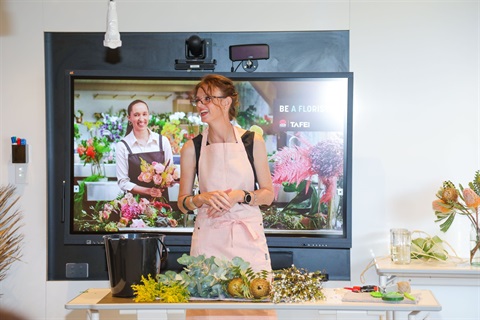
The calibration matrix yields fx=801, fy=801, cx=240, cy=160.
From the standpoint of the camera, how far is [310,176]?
510cm

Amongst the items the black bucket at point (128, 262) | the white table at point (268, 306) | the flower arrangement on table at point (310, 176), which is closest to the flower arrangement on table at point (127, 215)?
the flower arrangement on table at point (310, 176)

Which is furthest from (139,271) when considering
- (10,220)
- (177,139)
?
(10,220)

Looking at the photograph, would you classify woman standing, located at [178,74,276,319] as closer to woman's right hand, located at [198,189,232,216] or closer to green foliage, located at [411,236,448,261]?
woman's right hand, located at [198,189,232,216]

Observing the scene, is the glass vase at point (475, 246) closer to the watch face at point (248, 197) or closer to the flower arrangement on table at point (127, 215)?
the watch face at point (248, 197)

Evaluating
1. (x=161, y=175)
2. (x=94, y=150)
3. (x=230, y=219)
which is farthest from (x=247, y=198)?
(x=94, y=150)

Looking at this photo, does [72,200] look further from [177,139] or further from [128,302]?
[128,302]

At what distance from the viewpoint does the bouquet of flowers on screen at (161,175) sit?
204 inches

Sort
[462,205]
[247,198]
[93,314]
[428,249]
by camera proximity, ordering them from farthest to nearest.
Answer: [428,249] → [462,205] → [247,198] → [93,314]

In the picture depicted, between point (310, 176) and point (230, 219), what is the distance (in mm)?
1494

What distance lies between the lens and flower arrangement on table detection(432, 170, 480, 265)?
4543 mm

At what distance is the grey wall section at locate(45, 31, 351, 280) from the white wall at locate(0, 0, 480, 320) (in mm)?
57

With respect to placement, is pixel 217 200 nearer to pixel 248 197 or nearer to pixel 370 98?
pixel 248 197

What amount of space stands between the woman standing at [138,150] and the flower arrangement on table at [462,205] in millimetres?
1721

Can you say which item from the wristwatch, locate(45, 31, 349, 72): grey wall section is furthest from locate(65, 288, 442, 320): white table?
locate(45, 31, 349, 72): grey wall section
